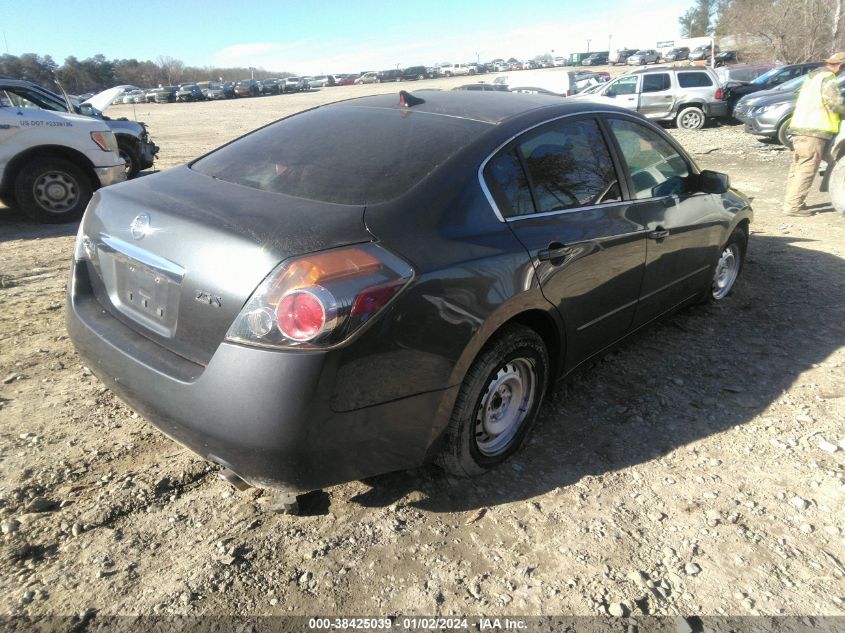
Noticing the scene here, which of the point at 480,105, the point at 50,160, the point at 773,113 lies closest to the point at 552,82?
the point at 773,113

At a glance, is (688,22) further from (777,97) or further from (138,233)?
(138,233)

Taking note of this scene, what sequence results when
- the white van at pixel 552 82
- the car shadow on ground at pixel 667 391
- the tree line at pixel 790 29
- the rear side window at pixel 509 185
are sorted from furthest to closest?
the tree line at pixel 790 29 < the white van at pixel 552 82 < the car shadow on ground at pixel 667 391 < the rear side window at pixel 509 185

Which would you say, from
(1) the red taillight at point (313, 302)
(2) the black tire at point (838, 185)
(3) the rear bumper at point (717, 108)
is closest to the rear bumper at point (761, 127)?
(3) the rear bumper at point (717, 108)

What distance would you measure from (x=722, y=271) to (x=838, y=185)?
430cm

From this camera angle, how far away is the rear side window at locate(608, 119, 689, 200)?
138 inches

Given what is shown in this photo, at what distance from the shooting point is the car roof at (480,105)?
298 cm

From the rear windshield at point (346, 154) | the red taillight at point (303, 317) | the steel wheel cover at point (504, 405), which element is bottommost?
the steel wheel cover at point (504, 405)

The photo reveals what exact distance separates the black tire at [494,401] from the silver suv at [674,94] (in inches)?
636

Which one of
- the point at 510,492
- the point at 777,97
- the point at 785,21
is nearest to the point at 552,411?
the point at 510,492

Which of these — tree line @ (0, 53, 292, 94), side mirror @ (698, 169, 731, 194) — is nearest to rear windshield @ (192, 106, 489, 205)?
side mirror @ (698, 169, 731, 194)

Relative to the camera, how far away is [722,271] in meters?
4.98

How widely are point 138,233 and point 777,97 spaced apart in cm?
1544

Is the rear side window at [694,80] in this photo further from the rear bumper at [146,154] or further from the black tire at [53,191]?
the black tire at [53,191]

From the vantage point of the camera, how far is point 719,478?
289 cm
